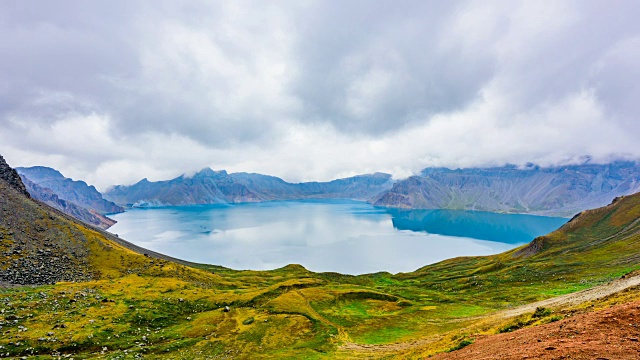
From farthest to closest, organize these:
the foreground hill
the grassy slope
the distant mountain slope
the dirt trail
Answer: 1. the distant mountain slope
2. the dirt trail
3. the grassy slope
4. the foreground hill

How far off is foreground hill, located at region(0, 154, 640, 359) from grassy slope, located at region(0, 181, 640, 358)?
0.22m

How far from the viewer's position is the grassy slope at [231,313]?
40.1 m

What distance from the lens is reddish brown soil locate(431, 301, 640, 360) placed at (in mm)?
13914

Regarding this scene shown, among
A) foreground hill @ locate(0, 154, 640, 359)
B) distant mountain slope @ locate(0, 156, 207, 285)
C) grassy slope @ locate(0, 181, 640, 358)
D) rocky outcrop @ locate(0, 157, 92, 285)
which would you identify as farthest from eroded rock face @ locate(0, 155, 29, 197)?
grassy slope @ locate(0, 181, 640, 358)

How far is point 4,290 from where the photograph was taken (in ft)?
168

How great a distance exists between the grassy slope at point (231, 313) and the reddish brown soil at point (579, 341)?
7453mm

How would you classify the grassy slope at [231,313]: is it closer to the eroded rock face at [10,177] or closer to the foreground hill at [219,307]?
the foreground hill at [219,307]

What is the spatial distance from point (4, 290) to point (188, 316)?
101 feet

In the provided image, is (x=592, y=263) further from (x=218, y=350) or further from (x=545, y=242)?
(x=218, y=350)

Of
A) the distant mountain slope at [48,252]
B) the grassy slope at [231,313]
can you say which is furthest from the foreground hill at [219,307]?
the distant mountain slope at [48,252]

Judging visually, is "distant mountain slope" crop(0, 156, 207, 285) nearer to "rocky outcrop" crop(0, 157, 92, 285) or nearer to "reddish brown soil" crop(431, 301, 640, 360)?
"rocky outcrop" crop(0, 157, 92, 285)

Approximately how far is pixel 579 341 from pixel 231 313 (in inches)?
2201

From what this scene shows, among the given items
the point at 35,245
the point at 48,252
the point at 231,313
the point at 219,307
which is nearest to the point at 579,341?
the point at 231,313

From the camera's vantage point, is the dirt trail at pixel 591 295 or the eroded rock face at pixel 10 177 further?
the eroded rock face at pixel 10 177
